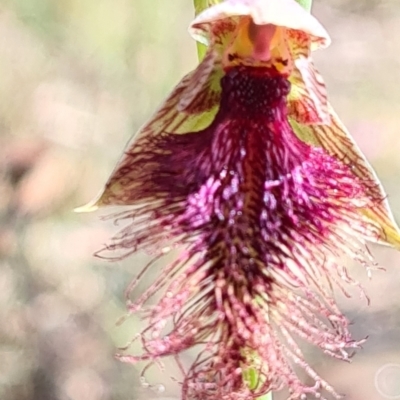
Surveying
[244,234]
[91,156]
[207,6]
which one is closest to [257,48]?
[207,6]

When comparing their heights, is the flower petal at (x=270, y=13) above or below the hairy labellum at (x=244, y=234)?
above

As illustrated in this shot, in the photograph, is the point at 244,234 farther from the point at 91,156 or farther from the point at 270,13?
the point at 91,156

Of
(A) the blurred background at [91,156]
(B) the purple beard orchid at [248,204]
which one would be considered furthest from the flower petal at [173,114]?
(A) the blurred background at [91,156]

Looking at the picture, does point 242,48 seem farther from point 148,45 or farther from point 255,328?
point 148,45

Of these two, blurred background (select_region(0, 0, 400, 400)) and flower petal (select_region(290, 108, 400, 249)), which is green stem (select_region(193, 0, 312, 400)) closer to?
flower petal (select_region(290, 108, 400, 249))

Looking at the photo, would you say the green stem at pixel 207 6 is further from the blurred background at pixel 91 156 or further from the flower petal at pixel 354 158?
the blurred background at pixel 91 156

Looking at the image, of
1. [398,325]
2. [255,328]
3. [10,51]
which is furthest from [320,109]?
[10,51]
